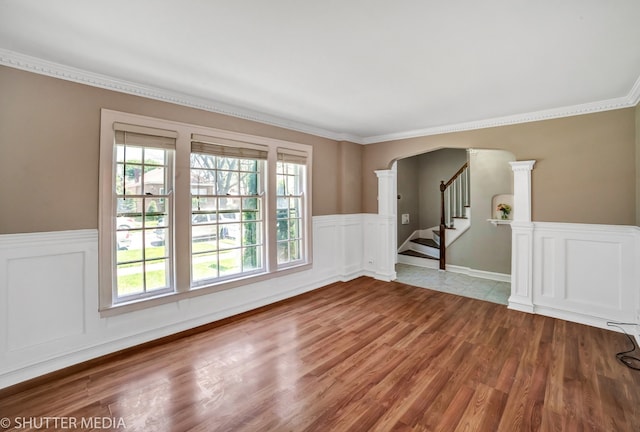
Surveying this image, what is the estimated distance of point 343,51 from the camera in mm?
2121

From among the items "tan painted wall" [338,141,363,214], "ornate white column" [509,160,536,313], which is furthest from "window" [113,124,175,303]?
"ornate white column" [509,160,536,313]

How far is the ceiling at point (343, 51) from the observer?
166 cm

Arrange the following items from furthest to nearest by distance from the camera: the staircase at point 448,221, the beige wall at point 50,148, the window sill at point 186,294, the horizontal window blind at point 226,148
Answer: the staircase at point 448,221, the horizontal window blind at point 226,148, the window sill at point 186,294, the beige wall at point 50,148

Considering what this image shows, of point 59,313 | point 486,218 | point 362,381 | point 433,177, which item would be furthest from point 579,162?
point 59,313

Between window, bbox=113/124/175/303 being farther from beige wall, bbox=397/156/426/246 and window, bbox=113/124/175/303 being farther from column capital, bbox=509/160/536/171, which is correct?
beige wall, bbox=397/156/426/246

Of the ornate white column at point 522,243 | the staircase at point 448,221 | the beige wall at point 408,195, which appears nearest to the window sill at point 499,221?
the staircase at point 448,221

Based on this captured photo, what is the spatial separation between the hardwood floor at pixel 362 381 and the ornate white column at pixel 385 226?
5.68 ft

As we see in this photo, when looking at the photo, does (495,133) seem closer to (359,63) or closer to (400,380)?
(359,63)

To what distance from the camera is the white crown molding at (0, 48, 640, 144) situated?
A: 2271 millimetres

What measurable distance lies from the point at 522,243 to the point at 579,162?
113 cm

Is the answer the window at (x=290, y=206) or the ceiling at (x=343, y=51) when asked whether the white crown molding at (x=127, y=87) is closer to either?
the ceiling at (x=343, y=51)

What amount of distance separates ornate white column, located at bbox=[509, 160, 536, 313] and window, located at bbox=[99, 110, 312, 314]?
2961 millimetres

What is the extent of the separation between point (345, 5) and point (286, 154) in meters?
2.56

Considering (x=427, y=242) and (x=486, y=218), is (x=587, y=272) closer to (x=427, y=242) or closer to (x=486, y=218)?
(x=486, y=218)
